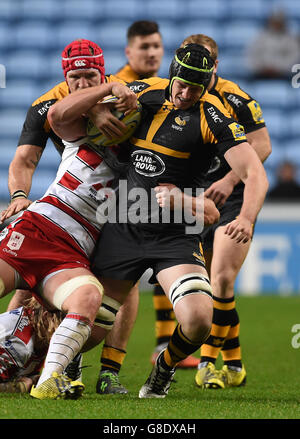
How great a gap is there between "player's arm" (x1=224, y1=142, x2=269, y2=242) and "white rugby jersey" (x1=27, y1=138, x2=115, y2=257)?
0.69 meters

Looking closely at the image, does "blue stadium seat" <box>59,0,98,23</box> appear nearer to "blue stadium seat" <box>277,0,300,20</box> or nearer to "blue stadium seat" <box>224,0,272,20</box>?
"blue stadium seat" <box>224,0,272,20</box>

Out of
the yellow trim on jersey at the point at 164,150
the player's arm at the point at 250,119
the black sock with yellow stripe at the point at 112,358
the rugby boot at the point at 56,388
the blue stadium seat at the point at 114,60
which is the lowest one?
the rugby boot at the point at 56,388

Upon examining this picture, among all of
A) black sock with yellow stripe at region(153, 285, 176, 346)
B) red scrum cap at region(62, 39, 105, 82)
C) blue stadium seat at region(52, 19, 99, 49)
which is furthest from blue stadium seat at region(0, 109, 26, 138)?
red scrum cap at region(62, 39, 105, 82)

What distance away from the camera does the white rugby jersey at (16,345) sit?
4332 mm

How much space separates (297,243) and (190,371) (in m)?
4.84

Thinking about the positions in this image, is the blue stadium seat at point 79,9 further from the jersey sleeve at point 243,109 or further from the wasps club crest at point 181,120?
the wasps club crest at point 181,120

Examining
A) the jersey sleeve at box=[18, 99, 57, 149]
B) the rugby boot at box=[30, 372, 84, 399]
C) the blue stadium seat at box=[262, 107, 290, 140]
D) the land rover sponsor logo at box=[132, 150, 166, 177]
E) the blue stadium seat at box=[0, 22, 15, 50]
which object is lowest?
the rugby boot at box=[30, 372, 84, 399]

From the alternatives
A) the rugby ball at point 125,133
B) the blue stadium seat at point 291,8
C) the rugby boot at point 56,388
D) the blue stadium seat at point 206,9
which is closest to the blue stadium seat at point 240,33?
the blue stadium seat at point 206,9

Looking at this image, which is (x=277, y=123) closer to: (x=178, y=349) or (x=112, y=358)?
(x=112, y=358)

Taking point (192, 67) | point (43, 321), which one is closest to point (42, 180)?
point (43, 321)

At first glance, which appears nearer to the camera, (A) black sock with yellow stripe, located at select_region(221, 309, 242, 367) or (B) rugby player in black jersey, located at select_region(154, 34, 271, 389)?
(B) rugby player in black jersey, located at select_region(154, 34, 271, 389)

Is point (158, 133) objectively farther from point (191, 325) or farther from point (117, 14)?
point (117, 14)

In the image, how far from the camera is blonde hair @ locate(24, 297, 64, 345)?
173 inches

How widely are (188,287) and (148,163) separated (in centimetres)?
69
